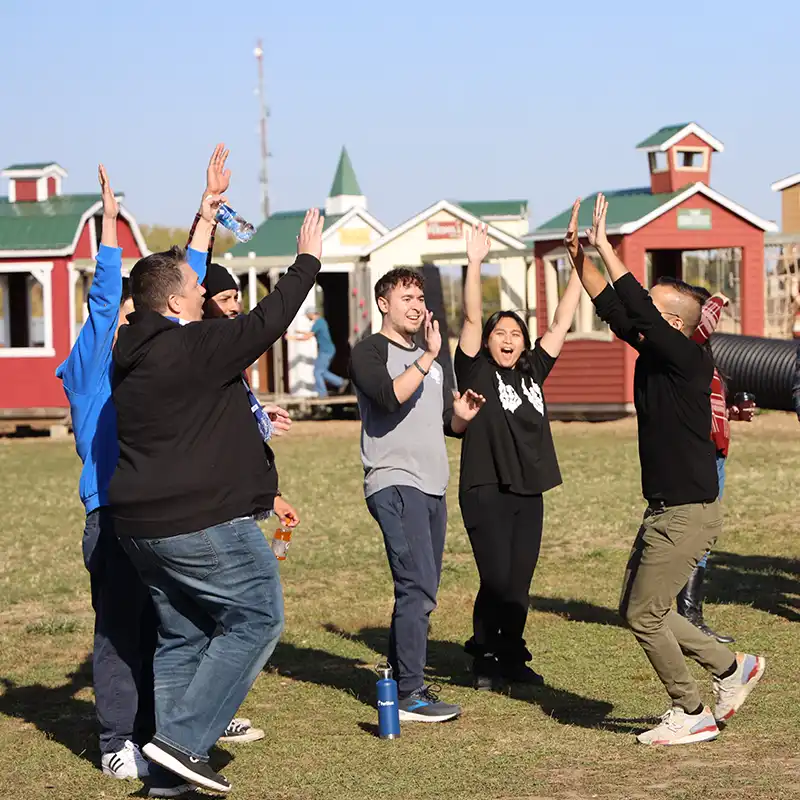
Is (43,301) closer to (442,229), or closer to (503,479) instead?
(442,229)

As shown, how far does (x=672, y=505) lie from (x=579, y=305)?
61.2ft

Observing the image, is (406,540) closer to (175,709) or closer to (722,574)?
(175,709)

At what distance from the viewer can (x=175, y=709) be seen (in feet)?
17.4

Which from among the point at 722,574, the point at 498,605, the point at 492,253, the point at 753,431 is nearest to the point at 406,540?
the point at 498,605

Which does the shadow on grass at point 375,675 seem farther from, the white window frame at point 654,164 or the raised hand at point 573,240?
the white window frame at point 654,164

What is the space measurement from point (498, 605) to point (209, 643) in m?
2.26

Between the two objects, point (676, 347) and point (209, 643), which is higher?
point (676, 347)

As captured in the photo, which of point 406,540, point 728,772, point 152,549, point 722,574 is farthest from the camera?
point 722,574

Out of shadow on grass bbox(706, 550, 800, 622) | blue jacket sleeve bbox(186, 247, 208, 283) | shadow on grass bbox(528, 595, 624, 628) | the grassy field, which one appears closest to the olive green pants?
the grassy field

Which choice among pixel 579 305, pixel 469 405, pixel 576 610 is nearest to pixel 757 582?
pixel 576 610

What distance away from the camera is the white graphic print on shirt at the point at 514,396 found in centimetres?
755

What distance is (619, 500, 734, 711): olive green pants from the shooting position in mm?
6078

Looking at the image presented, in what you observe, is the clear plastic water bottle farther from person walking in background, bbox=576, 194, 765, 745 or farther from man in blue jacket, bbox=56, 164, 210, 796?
person walking in background, bbox=576, 194, 765, 745

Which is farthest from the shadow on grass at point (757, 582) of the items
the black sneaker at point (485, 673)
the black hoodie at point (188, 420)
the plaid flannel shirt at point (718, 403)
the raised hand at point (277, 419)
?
the black hoodie at point (188, 420)
